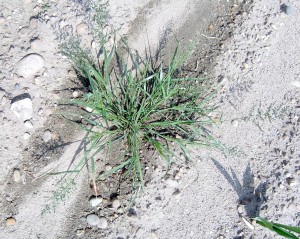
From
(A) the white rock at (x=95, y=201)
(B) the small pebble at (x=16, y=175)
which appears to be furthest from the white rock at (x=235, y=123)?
(B) the small pebble at (x=16, y=175)

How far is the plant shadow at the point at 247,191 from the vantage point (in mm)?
2658

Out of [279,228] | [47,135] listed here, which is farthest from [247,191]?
[47,135]

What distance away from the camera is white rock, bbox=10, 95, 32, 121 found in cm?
253

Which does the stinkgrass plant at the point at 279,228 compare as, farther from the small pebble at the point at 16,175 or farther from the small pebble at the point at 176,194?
the small pebble at the point at 16,175

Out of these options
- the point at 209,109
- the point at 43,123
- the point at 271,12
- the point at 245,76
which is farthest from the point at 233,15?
the point at 43,123

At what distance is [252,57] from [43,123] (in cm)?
142

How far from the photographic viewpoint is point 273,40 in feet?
9.09

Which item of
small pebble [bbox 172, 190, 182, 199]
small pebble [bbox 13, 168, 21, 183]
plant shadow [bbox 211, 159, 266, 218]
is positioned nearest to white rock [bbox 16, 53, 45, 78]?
small pebble [bbox 13, 168, 21, 183]

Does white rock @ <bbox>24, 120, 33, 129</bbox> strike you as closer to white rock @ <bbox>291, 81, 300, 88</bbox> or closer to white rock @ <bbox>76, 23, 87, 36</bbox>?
white rock @ <bbox>76, 23, 87, 36</bbox>

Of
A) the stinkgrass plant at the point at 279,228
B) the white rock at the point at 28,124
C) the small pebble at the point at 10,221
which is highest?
the white rock at the point at 28,124

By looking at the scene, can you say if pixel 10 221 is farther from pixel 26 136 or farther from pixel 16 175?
pixel 26 136

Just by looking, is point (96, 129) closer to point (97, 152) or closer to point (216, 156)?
point (97, 152)

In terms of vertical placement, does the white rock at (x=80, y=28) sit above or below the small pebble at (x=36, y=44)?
below

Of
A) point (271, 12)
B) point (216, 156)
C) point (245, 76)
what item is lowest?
point (216, 156)
